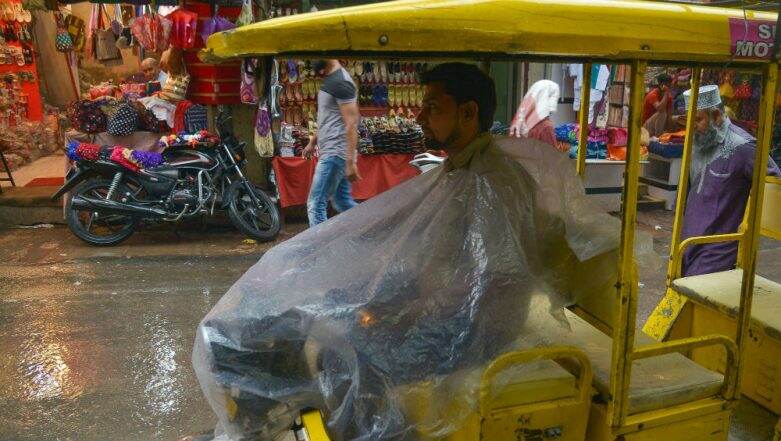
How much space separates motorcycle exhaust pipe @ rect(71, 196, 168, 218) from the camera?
6477 millimetres

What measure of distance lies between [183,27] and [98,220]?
2.35 m

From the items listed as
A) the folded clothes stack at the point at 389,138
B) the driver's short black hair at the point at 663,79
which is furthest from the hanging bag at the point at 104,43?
the driver's short black hair at the point at 663,79

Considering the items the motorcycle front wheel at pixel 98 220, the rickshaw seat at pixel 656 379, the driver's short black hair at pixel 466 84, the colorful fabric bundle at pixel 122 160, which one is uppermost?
the driver's short black hair at pixel 466 84

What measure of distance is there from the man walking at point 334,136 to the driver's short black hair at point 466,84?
3.16 metres

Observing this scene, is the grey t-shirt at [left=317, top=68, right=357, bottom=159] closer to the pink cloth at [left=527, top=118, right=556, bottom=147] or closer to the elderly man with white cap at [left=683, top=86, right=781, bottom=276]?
the pink cloth at [left=527, top=118, right=556, bottom=147]

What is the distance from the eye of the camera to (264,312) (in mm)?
2037

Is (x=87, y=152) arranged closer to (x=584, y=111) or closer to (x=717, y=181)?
(x=584, y=111)

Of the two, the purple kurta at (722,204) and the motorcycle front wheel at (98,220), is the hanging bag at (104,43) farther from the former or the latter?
the purple kurta at (722,204)

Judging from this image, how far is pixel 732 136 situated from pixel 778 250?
12.0 feet

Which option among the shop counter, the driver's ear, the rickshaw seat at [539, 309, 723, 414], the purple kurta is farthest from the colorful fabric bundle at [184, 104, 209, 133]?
the rickshaw seat at [539, 309, 723, 414]

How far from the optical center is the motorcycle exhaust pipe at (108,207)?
6477 millimetres

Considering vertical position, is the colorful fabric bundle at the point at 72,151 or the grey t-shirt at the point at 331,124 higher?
the grey t-shirt at the point at 331,124

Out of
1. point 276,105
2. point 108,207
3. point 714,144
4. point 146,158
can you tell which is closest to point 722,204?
point 714,144

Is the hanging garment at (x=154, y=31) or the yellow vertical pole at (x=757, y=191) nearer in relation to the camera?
the yellow vertical pole at (x=757, y=191)
